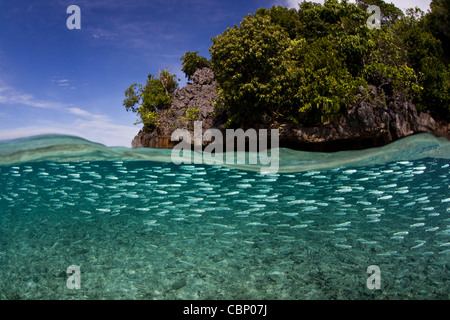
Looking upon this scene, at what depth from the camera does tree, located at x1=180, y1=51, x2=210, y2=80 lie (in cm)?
2355

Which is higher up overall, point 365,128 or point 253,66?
point 253,66

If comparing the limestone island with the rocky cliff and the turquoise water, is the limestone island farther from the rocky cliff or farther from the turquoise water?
the turquoise water

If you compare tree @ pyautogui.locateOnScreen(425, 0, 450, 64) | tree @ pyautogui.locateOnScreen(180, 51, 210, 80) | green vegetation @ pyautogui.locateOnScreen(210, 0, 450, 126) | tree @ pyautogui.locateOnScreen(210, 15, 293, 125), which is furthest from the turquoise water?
tree @ pyautogui.locateOnScreen(180, 51, 210, 80)

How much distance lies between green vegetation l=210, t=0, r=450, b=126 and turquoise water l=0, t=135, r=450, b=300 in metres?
2.42

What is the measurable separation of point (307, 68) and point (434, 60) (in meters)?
6.92

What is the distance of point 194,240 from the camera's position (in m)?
8.12

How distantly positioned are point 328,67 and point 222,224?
35.8 ft

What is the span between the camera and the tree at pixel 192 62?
23.5 m

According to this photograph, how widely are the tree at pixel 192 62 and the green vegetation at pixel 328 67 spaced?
6.75 metres

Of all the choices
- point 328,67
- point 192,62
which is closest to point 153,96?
point 192,62

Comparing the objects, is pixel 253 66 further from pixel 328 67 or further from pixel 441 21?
pixel 441 21

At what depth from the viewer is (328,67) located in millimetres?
16172

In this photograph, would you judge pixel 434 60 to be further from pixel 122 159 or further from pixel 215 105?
pixel 122 159
